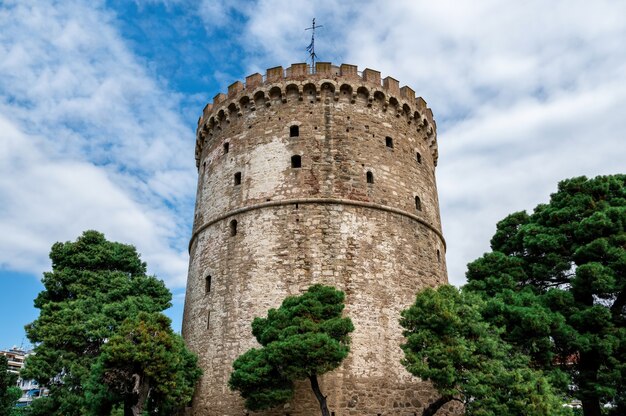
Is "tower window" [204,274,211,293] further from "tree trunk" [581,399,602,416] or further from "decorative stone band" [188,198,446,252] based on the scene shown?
"tree trunk" [581,399,602,416]

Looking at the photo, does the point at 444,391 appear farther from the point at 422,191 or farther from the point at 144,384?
the point at 422,191

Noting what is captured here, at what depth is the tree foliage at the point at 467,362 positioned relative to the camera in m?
10.2

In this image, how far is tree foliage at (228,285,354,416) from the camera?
426 inches

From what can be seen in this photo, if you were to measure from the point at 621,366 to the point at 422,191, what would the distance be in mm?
7644

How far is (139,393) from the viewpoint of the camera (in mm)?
11711

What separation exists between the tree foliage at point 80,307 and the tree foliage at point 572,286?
1063 centimetres

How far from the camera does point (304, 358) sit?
35.4ft

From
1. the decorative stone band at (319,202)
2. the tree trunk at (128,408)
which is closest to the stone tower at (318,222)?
the decorative stone band at (319,202)

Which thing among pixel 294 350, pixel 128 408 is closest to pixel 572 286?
pixel 294 350

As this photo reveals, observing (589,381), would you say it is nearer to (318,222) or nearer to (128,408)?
(318,222)

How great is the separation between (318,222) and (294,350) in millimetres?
5082

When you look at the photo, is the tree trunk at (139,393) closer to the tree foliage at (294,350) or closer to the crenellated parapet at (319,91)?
the tree foliage at (294,350)

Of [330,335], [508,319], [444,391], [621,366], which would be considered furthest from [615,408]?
[330,335]

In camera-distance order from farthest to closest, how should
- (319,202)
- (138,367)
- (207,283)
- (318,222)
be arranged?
(207,283), (319,202), (318,222), (138,367)
